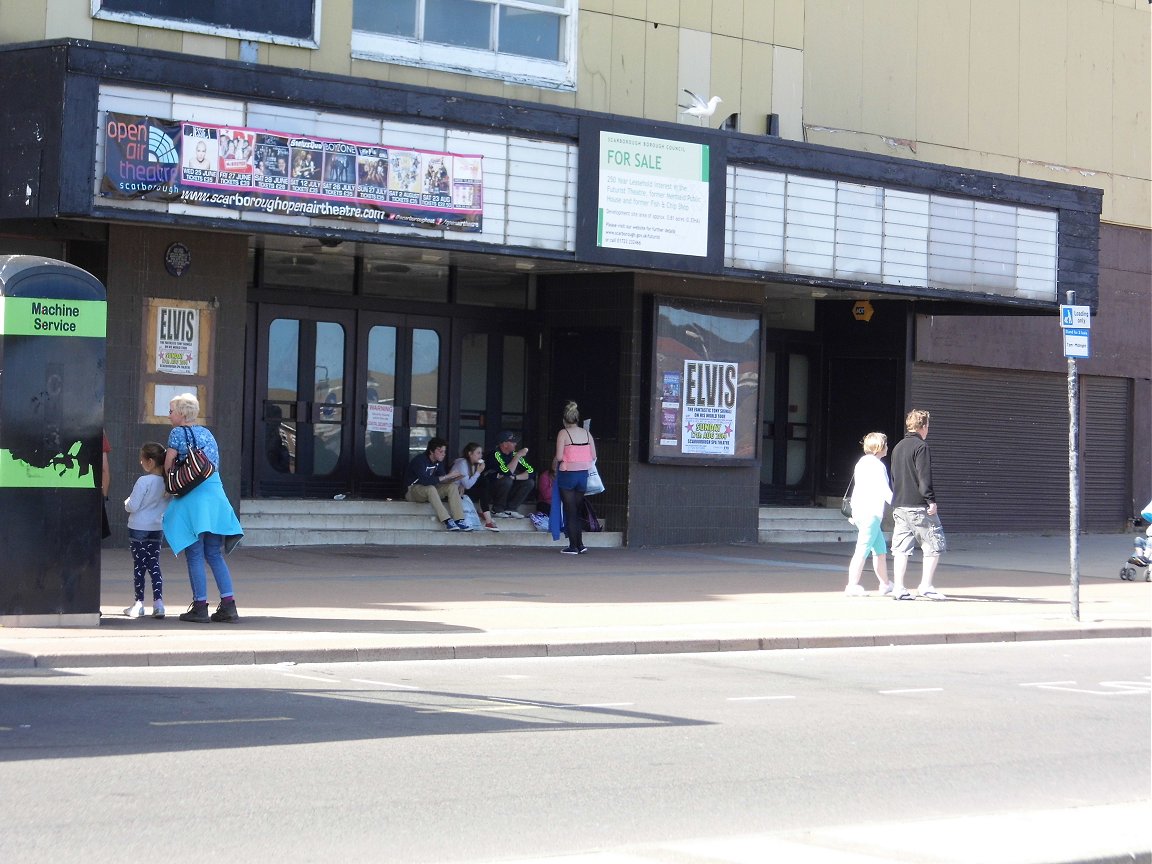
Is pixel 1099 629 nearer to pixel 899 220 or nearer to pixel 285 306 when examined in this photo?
pixel 899 220

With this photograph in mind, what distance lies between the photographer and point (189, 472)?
12.6m

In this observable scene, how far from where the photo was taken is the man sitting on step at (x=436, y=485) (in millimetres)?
20500

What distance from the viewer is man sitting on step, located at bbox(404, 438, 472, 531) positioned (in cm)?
2050

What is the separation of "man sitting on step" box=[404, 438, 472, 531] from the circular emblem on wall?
4.07 metres

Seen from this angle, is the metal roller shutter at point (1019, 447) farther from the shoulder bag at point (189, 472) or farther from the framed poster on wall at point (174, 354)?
the shoulder bag at point (189, 472)

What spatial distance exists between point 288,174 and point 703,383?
720 centimetres

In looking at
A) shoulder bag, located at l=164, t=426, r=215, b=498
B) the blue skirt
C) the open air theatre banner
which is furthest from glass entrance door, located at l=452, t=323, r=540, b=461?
shoulder bag, located at l=164, t=426, r=215, b=498

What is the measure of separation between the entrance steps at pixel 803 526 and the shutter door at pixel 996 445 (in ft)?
6.44

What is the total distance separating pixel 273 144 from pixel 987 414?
14042 millimetres

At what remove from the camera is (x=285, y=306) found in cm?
2106

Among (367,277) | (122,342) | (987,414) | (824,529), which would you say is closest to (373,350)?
(367,277)

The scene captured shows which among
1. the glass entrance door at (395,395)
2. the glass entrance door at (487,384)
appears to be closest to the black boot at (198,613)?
the glass entrance door at (395,395)

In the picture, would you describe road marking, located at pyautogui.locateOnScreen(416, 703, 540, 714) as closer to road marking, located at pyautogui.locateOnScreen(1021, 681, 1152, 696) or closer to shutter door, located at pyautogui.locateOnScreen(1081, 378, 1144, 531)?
road marking, located at pyautogui.locateOnScreen(1021, 681, 1152, 696)

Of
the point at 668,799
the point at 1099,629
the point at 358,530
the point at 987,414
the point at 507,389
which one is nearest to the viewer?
the point at 668,799
